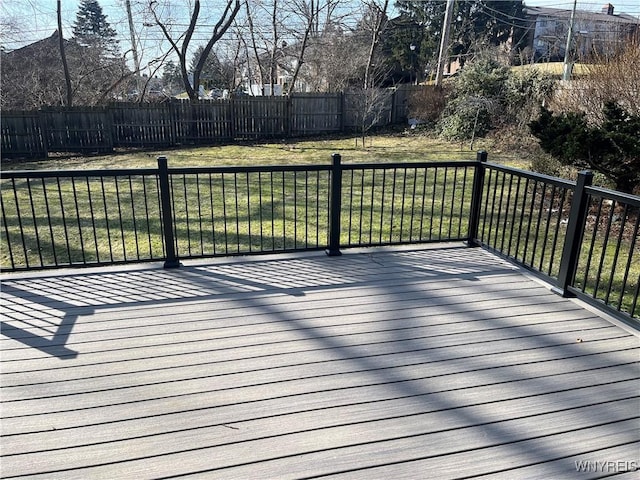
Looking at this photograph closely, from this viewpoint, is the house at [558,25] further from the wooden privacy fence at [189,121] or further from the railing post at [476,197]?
the railing post at [476,197]

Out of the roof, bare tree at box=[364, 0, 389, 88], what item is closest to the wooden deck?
bare tree at box=[364, 0, 389, 88]

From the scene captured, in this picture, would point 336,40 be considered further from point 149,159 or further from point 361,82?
point 149,159

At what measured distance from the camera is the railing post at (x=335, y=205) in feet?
11.6

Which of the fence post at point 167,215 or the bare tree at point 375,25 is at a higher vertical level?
the bare tree at point 375,25

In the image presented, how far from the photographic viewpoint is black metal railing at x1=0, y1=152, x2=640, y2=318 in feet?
10.1

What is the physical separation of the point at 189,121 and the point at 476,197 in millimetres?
10098

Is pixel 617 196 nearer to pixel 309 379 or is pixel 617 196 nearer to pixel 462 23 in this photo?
pixel 309 379

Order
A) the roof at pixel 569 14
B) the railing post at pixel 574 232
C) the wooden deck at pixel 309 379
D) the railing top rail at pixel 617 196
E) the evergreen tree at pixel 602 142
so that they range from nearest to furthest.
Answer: the wooden deck at pixel 309 379 < the railing top rail at pixel 617 196 < the railing post at pixel 574 232 < the evergreen tree at pixel 602 142 < the roof at pixel 569 14

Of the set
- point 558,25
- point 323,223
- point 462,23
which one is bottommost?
point 323,223

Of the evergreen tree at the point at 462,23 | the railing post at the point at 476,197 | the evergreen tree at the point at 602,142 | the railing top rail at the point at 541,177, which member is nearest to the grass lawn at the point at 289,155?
the evergreen tree at the point at 602,142

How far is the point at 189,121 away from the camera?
12.2 metres

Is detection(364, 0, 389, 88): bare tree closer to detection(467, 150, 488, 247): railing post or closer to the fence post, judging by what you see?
detection(467, 150, 488, 247): railing post

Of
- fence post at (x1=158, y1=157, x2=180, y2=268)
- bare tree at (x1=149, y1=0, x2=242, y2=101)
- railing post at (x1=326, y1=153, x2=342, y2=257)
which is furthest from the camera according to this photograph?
bare tree at (x1=149, y1=0, x2=242, y2=101)

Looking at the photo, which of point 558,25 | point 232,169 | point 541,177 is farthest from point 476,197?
point 558,25
